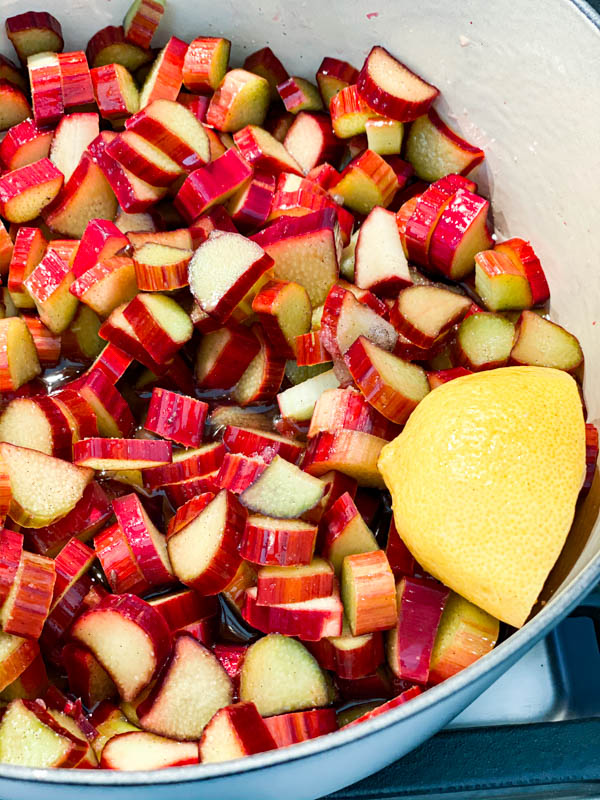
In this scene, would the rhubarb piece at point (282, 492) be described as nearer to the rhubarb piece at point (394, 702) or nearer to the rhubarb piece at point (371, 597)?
the rhubarb piece at point (371, 597)

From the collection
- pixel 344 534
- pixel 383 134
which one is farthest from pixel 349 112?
pixel 344 534

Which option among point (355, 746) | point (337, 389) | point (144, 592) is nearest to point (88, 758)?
point (144, 592)

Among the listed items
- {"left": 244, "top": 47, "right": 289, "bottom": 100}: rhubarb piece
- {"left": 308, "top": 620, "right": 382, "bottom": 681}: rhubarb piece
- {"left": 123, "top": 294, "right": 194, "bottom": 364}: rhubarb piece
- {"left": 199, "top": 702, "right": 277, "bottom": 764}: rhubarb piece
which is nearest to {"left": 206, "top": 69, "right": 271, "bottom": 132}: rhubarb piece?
{"left": 244, "top": 47, "right": 289, "bottom": 100}: rhubarb piece

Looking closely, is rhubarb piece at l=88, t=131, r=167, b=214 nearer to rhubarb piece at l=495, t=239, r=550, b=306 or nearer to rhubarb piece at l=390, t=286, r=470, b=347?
rhubarb piece at l=390, t=286, r=470, b=347

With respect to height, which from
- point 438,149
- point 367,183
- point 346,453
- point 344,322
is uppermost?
point 438,149

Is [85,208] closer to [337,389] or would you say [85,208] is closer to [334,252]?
[334,252]

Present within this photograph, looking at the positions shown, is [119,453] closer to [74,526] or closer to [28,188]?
[74,526]
